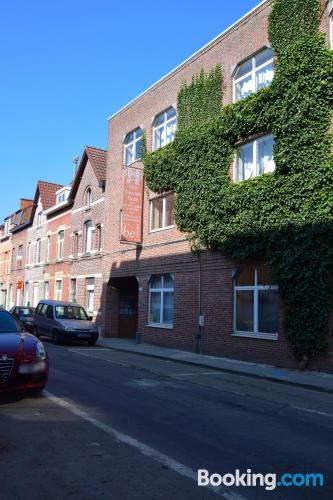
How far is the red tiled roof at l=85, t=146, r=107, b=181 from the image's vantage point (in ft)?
91.1

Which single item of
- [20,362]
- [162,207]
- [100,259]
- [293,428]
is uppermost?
[162,207]

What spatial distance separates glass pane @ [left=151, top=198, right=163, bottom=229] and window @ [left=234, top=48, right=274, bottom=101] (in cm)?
577

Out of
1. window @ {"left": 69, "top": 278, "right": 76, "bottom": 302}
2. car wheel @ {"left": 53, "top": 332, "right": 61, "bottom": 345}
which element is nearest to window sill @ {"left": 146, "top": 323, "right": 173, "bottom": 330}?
car wheel @ {"left": 53, "top": 332, "right": 61, "bottom": 345}

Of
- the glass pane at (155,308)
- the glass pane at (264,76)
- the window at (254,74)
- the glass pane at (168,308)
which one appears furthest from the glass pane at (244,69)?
the glass pane at (155,308)

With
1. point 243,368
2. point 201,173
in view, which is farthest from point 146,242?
point 243,368

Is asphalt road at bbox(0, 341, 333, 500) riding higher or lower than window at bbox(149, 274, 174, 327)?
lower

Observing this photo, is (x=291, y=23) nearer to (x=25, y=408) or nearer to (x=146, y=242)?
(x=146, y=242)

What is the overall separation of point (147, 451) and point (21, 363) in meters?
2.85

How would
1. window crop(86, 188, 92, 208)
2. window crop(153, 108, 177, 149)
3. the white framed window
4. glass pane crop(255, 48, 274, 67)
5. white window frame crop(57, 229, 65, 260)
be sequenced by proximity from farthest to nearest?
1. white window frame crop(57, 229, 65, 260)
2. window crop(86, 188, 92, 208)
3. the white framed window
4. window crop(153, 108, 177, 149)
5. glass pane crop(255, 48, 274, 67)

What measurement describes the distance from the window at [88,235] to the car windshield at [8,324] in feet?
62.3

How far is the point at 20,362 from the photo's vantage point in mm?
7555

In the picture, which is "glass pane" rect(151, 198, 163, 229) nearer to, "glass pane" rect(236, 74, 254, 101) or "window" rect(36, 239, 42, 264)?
"glass pane" rect(236, 74, 254, 101)

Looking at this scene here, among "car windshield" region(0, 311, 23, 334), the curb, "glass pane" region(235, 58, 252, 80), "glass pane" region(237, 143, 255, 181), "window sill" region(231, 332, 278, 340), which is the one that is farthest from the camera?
"glass pane" region(235, 58, 252, 80)

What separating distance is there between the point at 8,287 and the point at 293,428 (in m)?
42.8
